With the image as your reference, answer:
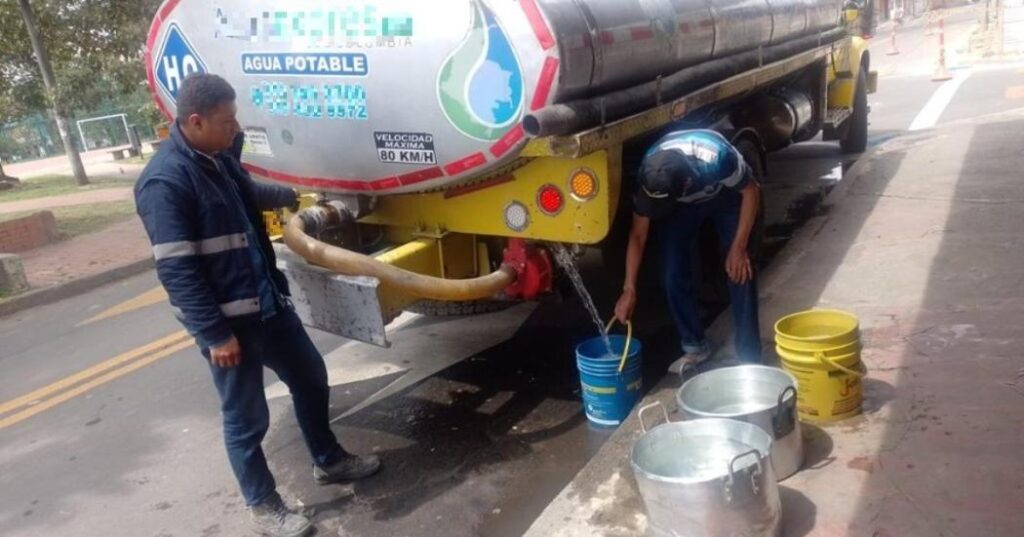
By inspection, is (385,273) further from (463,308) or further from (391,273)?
(463,308)

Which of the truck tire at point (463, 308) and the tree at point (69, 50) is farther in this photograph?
the tree at point (69, 50)

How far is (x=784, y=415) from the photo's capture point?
291 cm

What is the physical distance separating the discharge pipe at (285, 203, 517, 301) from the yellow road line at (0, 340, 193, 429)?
2184 millimetres

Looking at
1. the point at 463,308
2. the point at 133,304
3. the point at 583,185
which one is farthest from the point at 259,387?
the point at 133,304

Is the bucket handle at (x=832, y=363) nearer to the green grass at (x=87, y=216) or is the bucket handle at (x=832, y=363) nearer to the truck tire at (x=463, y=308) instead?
the truck tire at (x=463, y=308)

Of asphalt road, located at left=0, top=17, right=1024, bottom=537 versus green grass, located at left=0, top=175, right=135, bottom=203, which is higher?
green grass, located at left=0, top=175, right=135, bottom=203

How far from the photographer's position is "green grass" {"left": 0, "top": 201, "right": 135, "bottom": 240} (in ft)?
36.3

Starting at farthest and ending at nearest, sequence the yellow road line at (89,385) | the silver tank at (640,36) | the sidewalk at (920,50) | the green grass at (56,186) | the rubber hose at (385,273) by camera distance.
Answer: the sidewalk at (920,50) < the green grass at (56,186) < the yellow road line at (89,385) < the rubber hose at (385,273) < the silver tank at (640,36)

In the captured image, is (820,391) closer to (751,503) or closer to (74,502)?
(751,503)

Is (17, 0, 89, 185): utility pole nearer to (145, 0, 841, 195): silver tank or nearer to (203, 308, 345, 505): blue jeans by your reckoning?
(145, 0, 841, 195): silver tank

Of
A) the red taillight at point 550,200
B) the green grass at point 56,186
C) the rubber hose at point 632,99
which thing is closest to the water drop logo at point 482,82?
the rubber hose at point 632,99

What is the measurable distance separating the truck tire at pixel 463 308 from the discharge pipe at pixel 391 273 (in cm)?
132

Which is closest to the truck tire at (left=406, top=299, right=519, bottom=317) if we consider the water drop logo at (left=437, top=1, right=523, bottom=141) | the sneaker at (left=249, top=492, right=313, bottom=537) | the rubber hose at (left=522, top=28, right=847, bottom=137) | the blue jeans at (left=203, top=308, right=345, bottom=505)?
the blue jeans at (left=203, top=308, right=345, bottom=505)

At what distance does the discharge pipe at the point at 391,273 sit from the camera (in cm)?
375
